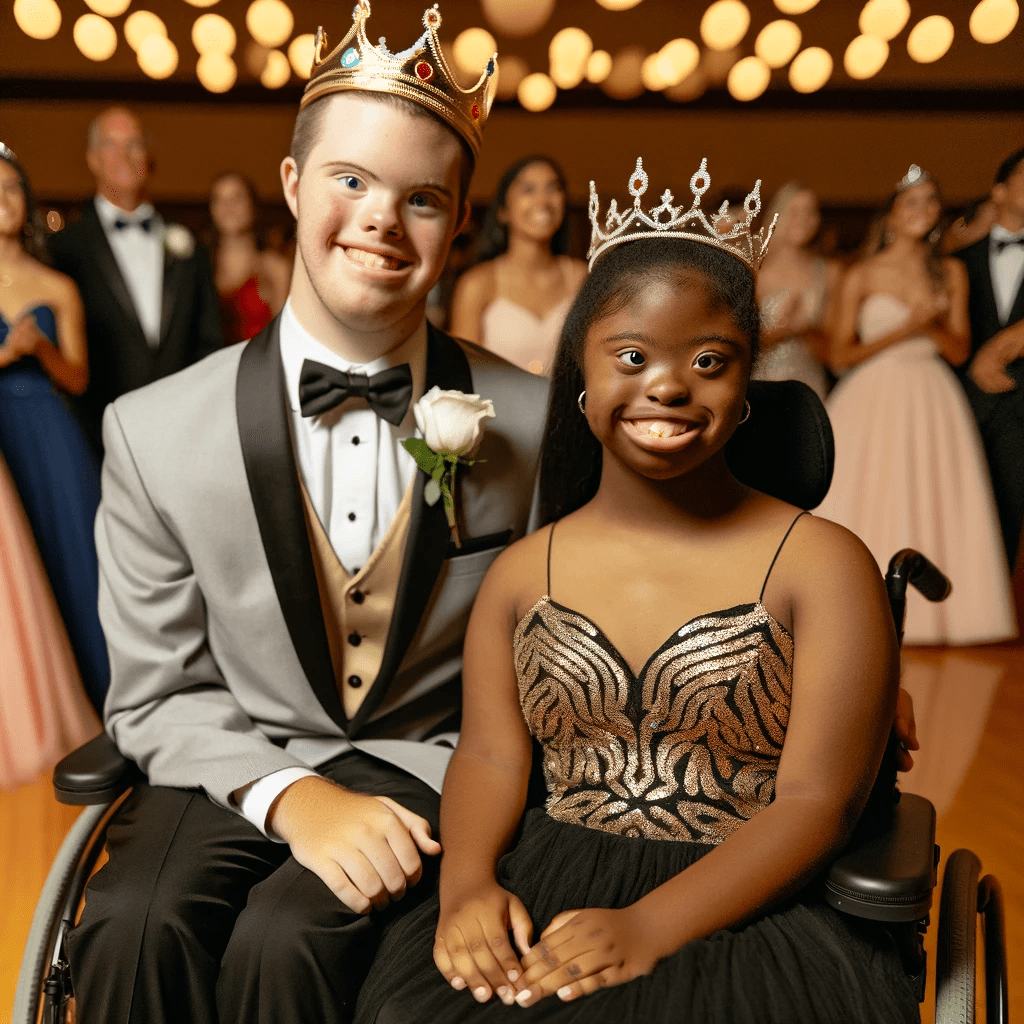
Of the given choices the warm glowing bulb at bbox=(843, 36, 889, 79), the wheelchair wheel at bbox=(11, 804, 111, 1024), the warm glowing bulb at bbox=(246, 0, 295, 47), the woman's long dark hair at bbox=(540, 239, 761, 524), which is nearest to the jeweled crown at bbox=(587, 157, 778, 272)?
the woman's long dark hair at bbox=(540, 239, 761, 524)

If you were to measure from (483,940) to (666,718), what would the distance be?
37 centimetres

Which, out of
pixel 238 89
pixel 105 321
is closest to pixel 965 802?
pixel 105 321

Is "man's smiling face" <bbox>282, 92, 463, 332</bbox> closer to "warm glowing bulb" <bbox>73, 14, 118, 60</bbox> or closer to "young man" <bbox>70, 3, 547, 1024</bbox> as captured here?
"young man" <bbox>70, 3, 547, 1024</bbox>

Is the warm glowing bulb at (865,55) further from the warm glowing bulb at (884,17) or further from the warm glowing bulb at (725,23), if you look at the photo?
the warm glowing bulb at (725,23)

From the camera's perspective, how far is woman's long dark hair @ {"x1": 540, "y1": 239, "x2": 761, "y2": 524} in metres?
1.36

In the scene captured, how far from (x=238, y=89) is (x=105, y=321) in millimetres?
1668

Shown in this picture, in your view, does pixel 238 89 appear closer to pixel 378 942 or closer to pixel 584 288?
pixel 584 288

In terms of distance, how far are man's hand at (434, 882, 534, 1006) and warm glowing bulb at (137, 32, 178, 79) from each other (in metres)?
3.68

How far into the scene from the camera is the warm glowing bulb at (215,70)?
421cm

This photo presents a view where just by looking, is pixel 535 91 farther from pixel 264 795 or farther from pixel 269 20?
pixel 264 795

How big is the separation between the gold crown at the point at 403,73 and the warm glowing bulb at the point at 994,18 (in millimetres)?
3838

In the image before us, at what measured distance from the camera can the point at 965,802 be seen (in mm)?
2996

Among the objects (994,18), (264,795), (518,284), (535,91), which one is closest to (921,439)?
(994,18)

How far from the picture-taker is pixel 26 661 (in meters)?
3.24
